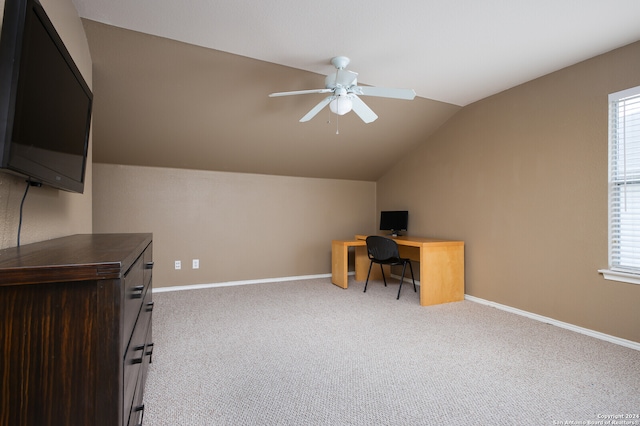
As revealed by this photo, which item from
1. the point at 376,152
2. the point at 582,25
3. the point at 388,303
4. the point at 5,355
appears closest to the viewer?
the point at 5,355

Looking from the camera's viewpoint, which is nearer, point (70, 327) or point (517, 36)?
point (70, 327)

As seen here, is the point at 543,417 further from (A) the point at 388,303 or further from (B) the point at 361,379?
(A) the point at 388,303

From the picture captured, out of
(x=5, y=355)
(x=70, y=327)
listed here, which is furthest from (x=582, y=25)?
(x=5, y=355)

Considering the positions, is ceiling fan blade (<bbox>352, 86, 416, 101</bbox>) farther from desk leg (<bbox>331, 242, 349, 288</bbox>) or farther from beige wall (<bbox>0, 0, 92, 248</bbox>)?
desk leg (<bbox>331, 242, 349, 288</bbox>)

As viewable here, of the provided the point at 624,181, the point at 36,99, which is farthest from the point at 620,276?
the point at 36,99

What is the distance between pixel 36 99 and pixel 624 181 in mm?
3555

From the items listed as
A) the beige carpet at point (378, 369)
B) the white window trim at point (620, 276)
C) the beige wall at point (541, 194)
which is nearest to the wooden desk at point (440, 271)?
the beige wall at point (541, 194)

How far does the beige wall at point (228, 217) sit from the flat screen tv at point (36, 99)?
2.47 meters

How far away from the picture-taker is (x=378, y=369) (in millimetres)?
1965

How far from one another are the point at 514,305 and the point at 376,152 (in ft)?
7.96

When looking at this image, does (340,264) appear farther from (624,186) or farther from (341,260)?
(624,186)

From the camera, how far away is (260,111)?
323 cm

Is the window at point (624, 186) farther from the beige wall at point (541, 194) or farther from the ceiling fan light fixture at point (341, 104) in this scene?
the ceiling fan light fixture at point (341, 104)

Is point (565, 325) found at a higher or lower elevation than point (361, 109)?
lower
